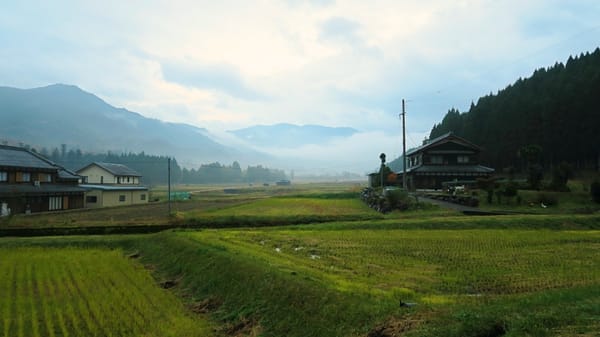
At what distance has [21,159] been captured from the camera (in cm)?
3759

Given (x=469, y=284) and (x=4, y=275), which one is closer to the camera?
(x=469, y=284)

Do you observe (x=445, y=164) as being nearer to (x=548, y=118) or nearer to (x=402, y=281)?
(x=548, y=118)

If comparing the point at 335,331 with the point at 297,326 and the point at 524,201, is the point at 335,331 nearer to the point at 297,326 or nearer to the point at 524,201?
the point at 297,326

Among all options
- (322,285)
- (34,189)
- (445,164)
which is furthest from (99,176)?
(322,285)

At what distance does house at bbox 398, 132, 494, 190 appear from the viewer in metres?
41.7

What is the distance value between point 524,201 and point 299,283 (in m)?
23.1

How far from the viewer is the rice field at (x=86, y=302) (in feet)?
28.0

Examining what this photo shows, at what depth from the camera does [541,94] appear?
4975 centimetres

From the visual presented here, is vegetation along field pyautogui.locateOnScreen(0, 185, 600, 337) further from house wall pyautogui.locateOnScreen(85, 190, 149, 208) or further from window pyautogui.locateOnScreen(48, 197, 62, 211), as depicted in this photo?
house wall pyautogui.locateOnScreen(85, 190, 149, 208)

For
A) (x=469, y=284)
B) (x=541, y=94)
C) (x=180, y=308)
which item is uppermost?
(x=541, y=94)

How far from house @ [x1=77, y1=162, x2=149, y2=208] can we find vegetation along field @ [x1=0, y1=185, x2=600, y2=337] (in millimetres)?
27077

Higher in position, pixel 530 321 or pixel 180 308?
pixel 530 321

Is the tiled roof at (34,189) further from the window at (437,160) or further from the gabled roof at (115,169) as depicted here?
the window at (437,160)

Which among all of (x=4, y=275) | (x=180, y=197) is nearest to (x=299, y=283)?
(x=4, y=275)
